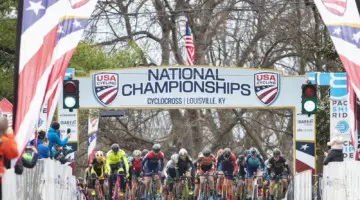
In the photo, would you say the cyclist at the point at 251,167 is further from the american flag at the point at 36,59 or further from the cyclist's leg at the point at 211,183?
the american flag at the point at 36,59

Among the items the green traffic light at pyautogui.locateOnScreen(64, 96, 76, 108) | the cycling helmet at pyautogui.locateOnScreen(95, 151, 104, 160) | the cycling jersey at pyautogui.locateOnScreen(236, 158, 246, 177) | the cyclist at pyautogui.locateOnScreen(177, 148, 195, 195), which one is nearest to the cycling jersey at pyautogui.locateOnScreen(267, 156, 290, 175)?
the cycling jersey at pyautogui.locateOnScreen(236, 158, 246, 177)

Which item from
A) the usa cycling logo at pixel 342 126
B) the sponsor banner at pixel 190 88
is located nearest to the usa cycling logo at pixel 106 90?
the sponsor banner at pixel 190 88

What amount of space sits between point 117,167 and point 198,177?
2.23 metres

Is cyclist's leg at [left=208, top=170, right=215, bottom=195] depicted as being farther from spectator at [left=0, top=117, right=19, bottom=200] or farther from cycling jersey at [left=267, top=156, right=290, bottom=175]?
spectator at [left=0, top=117, right=19, bottom=200]

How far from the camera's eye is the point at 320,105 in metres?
44.1

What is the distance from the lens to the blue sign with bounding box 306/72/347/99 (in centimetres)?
3312

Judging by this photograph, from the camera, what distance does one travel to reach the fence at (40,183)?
16.5 metres

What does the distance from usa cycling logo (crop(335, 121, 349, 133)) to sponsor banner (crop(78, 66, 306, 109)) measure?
8.29ft

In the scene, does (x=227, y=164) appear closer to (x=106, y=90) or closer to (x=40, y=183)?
(x=106, y=90)

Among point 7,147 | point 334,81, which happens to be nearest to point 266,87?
point 334,81

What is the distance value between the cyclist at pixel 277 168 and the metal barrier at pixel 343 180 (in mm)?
8442

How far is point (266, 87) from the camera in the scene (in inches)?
1377

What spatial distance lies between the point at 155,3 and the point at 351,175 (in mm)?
35655

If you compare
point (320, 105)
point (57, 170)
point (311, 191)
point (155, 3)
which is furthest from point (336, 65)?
point (57, 170)
